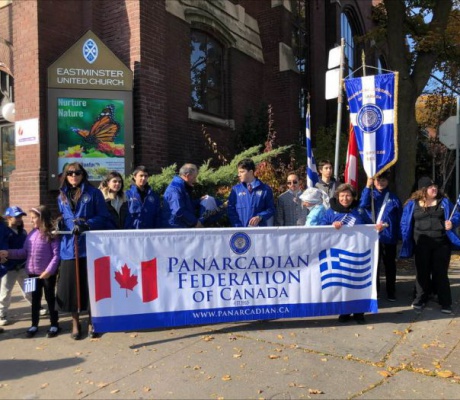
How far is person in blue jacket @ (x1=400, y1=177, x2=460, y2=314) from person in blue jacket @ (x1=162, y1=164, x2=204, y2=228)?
276 centimetres

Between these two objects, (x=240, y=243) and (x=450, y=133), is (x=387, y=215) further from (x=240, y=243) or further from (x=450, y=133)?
(x=450, y=133)

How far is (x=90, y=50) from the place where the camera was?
7.60 meters

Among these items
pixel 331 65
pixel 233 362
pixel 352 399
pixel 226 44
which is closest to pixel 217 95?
pixel 226 44

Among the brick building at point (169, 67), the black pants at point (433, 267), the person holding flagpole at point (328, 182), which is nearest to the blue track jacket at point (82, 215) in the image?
the brick building at point (169, 67)

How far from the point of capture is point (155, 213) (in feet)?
17.6

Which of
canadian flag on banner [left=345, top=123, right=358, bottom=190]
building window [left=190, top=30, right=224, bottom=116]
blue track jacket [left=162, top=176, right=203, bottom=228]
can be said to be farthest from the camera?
building window [left=190, top=30, right=224, bottom=116]

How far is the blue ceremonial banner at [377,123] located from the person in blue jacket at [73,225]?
353 cm

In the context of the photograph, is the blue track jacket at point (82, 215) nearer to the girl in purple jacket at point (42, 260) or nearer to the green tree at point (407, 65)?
the girl in purple jacket at point (42, 260)

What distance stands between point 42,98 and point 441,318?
699 centimetres

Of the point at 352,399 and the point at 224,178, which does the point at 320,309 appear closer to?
the point at 352,399

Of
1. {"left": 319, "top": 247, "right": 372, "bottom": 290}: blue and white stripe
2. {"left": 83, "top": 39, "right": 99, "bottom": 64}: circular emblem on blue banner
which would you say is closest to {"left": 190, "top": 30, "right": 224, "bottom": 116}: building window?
{"left": 83, "top": 39, "right": 99, "bottom": 64}: circular emblem on blue banner

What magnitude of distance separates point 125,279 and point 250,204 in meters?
1.75

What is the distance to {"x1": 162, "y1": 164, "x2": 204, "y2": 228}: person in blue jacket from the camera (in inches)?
204

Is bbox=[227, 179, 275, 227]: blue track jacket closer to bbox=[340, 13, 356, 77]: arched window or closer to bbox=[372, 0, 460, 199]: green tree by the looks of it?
bbox=[372, 0, 460, 199]: green tree
